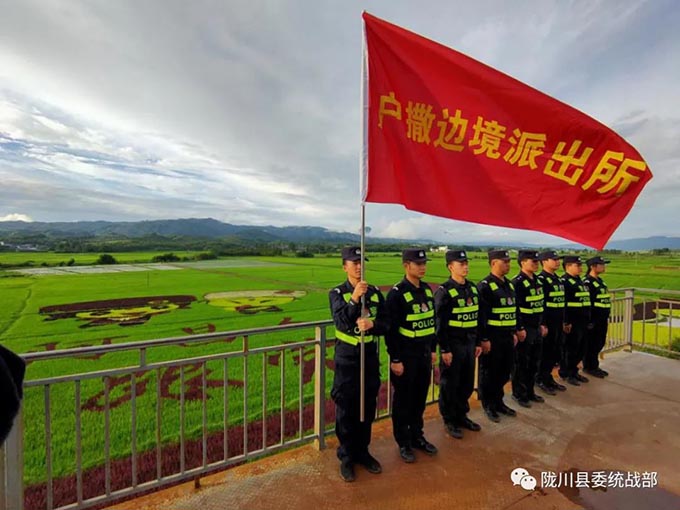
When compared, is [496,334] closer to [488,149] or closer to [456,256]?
[456,256]

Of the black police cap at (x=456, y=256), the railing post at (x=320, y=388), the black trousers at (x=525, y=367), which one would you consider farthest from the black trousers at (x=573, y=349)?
the railing post at (x=320, y=388)

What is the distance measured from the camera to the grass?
6.42 metres

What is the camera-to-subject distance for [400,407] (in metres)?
2.93

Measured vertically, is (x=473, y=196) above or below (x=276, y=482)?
A: above

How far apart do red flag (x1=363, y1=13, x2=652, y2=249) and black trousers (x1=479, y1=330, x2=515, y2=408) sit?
1.48m

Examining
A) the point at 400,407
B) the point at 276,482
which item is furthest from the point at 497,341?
the point at 276,482

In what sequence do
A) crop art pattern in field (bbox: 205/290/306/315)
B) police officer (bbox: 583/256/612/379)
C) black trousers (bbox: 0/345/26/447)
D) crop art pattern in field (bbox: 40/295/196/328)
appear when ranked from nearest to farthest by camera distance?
black trousers (bbox: 0/345/26/447) < police officer (bbox: 583/256/612/379) < crop art pattern in field (bbox: 40/295/196/328) < crop art pattern in field (bbox: 205/290/306/315)

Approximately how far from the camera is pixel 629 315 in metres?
5.91

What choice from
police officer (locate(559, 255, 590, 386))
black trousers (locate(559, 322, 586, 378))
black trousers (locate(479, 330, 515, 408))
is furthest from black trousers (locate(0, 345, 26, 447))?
black trousers (locate(559, 322, 586, 378))

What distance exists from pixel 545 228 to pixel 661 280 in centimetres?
2987

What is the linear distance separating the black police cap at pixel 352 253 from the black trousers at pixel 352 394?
0.70 m

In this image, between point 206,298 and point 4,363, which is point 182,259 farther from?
point 4,363

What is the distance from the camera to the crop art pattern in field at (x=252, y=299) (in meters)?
24.7

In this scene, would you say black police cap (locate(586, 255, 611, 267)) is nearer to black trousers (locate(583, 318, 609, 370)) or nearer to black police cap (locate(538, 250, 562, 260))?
black trousers (locate(583, 318, 609, 370))
